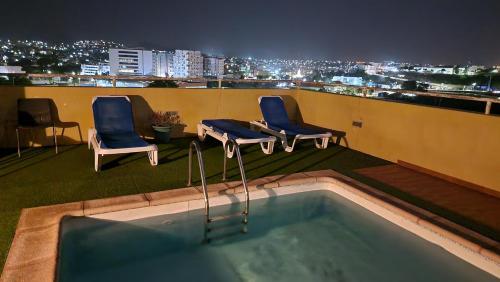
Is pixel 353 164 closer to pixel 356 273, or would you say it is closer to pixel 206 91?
pixel 356 273

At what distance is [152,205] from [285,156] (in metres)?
2.79

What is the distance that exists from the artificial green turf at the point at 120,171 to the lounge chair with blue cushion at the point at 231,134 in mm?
203

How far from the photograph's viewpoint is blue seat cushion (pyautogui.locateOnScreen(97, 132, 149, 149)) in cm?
468

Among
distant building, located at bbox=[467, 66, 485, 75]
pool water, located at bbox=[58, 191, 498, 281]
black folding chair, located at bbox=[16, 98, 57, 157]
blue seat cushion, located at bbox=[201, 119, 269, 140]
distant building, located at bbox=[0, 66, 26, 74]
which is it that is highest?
distant building, located at bbox=[467, 66, 485, 75]

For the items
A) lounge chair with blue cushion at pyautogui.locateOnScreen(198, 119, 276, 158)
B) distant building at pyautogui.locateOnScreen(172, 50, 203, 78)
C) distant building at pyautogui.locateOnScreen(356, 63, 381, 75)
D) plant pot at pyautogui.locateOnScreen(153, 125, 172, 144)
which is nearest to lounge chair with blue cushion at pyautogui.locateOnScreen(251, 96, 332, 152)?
lounge chair with blue cushion at pyautogui.locateOnScreen(198, 119, 276, 158)

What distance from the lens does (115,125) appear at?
5.57 m

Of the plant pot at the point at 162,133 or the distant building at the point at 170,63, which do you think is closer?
the plant pot at the point at 162,133

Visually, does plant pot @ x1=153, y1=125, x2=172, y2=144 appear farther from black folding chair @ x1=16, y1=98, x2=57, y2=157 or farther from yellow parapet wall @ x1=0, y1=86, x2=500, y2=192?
black folding chair @ x1=16, y1=98, x2=57, y2=157

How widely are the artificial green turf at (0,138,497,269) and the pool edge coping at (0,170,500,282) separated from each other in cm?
A: 15

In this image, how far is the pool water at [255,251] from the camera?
121 inches

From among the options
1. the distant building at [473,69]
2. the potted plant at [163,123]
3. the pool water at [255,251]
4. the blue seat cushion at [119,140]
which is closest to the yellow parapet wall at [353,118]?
the potted plant at [163,123]

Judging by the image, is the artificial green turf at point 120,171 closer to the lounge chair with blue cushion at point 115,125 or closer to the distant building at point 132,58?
the lounge chair with blue cushion at point 115,125

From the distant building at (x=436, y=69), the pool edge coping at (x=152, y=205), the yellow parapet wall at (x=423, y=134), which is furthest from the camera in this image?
the distant building at (x=436, y=69)

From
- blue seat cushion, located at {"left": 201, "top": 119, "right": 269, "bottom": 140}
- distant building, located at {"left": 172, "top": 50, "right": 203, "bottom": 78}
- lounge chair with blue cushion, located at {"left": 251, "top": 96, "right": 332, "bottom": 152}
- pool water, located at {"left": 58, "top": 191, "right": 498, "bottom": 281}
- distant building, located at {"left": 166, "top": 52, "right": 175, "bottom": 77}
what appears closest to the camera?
pool water, located at {"left": 58, "top": 191, "right": 498, "bottom": 281}
